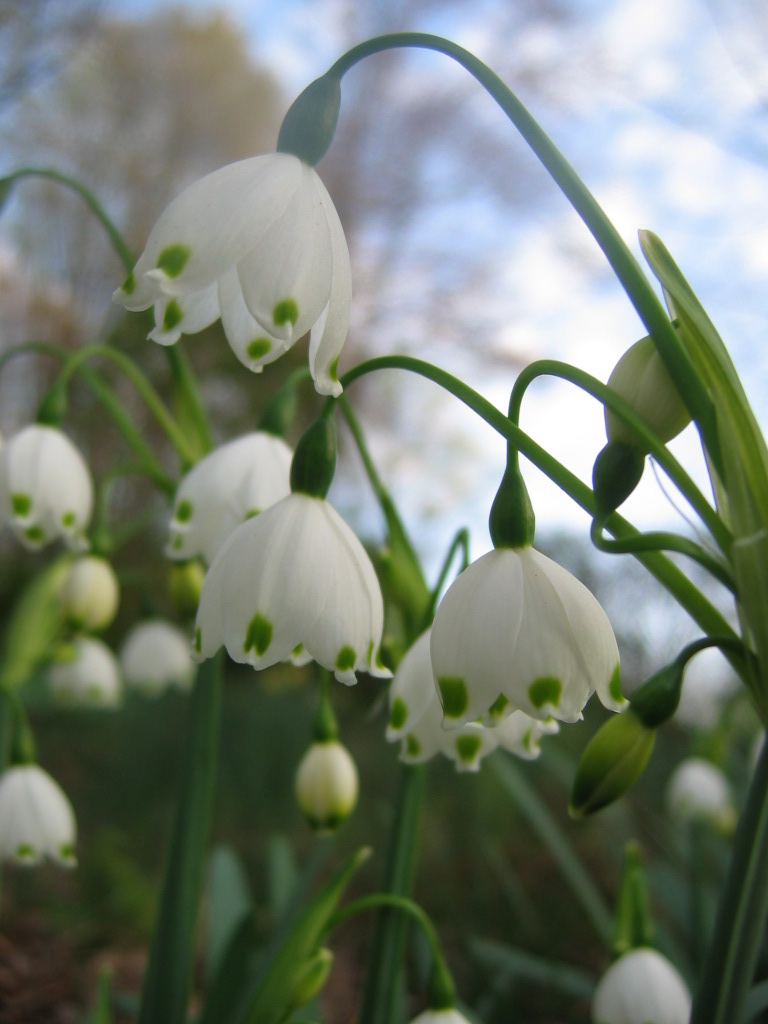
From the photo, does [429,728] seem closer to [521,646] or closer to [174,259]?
[521,646]

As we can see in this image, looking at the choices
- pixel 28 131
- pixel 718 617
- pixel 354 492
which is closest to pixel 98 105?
pixel 28 131

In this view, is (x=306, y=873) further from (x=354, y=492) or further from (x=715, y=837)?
(x=354, y=492)

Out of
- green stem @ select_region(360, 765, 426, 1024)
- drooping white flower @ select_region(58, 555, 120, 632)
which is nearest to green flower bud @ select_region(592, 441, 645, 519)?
green stem @ select_region(360, 765, 426, 1024)

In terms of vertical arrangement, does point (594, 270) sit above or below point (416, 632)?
above

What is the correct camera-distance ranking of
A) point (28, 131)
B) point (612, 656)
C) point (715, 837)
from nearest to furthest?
point (612, 656) < point (715, 837) < point (28, 131)

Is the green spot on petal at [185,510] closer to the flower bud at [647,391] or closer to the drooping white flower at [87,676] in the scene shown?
the flower bud at [647,391]

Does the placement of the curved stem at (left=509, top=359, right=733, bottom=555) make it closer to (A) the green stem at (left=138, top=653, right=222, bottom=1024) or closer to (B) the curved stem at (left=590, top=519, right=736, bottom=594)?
(B) the curved stem at (left=590, top=519, right=736, bottom=594)
